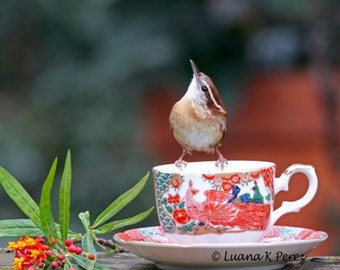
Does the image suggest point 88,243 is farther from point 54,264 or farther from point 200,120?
point 200,120

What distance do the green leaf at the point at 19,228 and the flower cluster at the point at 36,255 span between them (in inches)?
1.8

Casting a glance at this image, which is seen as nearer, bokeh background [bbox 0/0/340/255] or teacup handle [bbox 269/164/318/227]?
teacup handle [bbox 269/164/318/227]

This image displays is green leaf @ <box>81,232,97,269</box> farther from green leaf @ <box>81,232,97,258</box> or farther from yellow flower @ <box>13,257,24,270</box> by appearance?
yellow flower @ <box>13,257,24,270</box>

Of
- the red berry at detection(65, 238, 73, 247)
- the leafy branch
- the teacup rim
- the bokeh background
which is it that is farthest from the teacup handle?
the bokeh background

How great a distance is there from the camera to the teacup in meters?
1.99

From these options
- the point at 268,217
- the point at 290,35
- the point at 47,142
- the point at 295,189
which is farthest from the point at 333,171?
the point at 268,217

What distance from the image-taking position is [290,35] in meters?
4.41

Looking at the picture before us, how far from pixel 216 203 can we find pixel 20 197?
1.03ft

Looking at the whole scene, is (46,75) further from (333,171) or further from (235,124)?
(333,171)

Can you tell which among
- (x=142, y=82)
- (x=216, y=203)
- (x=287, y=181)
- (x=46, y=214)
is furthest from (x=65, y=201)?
(x=142, y=82)

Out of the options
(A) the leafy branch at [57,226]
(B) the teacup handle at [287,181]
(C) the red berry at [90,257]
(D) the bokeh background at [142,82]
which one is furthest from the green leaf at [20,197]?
(D) the bokeh background at [142,82]

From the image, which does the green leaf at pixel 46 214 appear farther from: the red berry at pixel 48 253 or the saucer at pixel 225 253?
the saucer at pixel 225 253

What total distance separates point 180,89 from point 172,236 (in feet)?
6.93

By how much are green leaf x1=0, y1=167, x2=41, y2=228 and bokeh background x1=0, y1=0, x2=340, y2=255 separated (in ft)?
6.08
